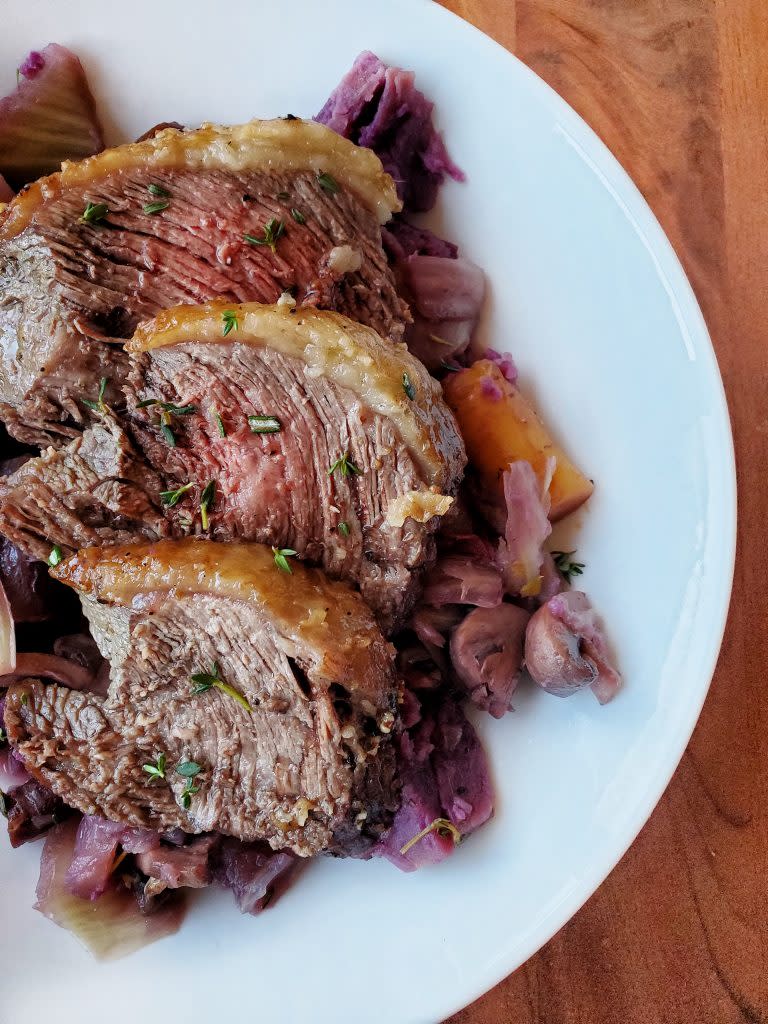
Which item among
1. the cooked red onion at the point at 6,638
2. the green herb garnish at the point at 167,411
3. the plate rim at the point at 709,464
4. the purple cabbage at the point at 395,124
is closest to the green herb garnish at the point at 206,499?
the green herb garnish at the point at 167,411

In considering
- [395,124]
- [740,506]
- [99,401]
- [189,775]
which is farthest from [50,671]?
[740,506]

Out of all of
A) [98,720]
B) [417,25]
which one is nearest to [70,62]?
[417,25]

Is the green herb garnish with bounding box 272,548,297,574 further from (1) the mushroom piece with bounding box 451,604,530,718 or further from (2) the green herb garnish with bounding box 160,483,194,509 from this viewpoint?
(1) the mushroom piece with bounding box 451,604,530,718

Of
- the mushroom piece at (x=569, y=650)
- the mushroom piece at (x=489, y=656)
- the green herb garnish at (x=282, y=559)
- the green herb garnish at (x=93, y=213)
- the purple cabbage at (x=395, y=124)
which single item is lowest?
the mushroom piece at (x=489, y=656)

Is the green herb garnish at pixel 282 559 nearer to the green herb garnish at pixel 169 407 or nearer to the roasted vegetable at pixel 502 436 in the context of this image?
the green herb garnish at pixel 169 407

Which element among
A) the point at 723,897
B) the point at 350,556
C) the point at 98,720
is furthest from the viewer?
the point at 723,897

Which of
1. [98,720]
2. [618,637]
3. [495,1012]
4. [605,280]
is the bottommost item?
[495,1012]

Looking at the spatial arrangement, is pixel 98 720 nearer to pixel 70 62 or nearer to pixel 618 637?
pixel 618 637
